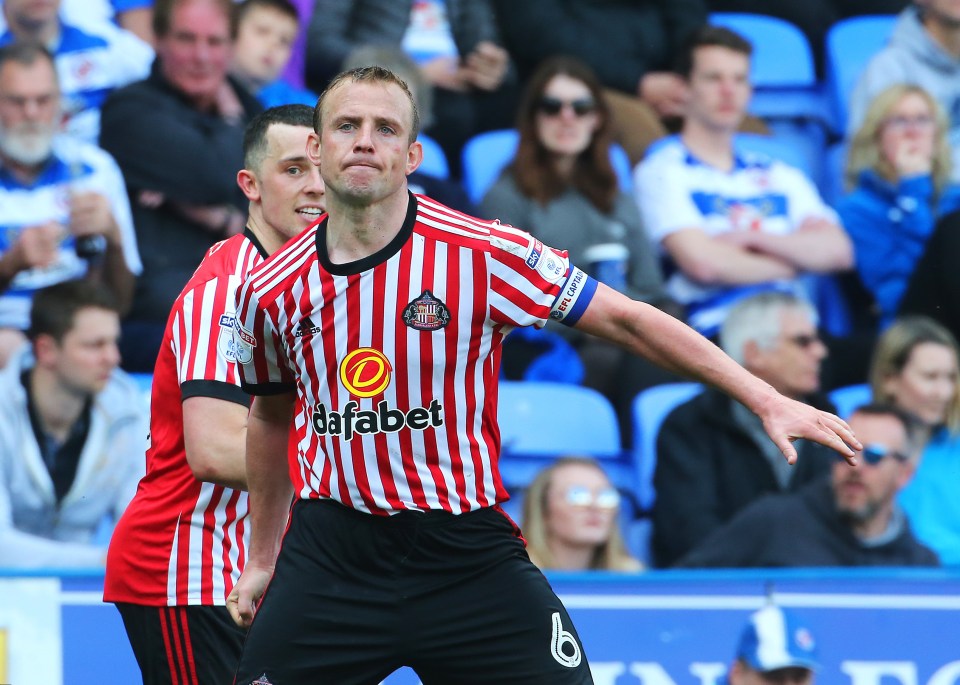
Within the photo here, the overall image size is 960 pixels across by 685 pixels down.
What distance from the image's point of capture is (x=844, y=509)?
21.9 feet

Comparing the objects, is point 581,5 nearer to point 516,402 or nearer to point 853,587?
point 516,402

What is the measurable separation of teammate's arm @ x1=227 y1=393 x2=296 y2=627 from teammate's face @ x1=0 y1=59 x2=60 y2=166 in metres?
3.66

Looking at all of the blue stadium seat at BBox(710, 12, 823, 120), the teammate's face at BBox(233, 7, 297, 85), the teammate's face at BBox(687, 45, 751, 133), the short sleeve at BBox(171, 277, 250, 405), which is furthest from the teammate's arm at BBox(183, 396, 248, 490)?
the blue stadium seat at BBox(710, 12, 823, 120)

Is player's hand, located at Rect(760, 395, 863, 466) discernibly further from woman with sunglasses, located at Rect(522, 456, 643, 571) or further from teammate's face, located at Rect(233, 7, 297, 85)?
teammate's face, located at Rect(233, 7, 297, 85)

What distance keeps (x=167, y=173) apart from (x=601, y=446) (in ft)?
7.87

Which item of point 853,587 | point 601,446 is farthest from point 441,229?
point 601,446

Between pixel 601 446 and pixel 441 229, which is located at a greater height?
pixel 441 229

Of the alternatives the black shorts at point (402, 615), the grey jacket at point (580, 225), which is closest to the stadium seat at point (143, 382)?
the grey jacket at point (580, 225)

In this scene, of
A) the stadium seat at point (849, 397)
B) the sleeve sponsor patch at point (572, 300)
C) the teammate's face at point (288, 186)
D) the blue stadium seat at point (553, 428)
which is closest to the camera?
the sleeve sponsor patch at point (572, 300)

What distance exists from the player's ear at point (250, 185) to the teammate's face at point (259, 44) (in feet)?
12.2

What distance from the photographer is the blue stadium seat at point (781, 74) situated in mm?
9602

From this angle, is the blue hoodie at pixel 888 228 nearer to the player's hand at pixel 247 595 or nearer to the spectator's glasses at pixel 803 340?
the spectator's glasses at pixel 803 340

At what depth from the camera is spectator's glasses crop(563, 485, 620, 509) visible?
6.61m

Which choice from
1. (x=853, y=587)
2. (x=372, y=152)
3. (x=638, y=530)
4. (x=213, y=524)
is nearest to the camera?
(x=372, y=152)
